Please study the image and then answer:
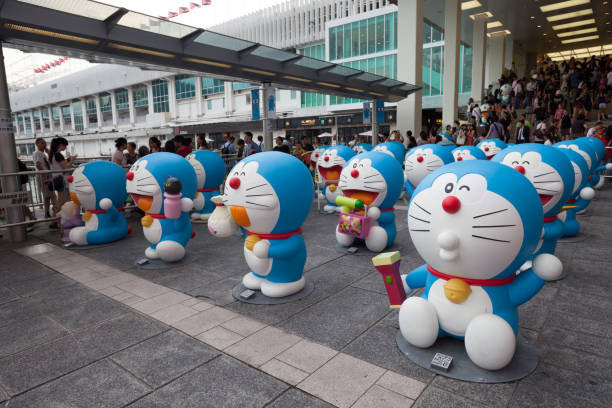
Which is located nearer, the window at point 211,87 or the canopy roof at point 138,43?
the canopy roof at point 138,43

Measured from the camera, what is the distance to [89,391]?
2.97 meters

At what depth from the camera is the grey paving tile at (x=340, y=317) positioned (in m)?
3.73

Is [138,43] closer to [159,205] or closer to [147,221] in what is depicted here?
[159,205]

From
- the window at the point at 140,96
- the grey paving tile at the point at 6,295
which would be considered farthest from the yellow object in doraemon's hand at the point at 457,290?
the window at the point at 140,96

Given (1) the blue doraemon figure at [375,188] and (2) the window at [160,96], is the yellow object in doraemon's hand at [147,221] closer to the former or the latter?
(1) the blue doraemon figure at [375,188]

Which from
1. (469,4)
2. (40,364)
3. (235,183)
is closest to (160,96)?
(469,4)

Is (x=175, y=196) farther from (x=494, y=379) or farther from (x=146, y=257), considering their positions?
(x=494, y=379)

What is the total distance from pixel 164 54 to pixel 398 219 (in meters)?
6.13

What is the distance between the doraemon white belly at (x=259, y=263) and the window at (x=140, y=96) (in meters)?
50.4

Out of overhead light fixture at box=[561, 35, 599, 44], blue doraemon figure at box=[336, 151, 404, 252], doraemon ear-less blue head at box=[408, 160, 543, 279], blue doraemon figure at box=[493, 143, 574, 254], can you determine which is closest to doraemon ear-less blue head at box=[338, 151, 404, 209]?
blue doraemon figure at box=[336, 151, 404, 252]

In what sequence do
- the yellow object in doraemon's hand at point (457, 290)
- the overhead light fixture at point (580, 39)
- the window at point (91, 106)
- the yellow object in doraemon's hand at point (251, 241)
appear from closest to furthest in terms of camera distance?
the yellow object in doraemon's hand at point (457, 290)
the yellow object in doraemon's hand at point (251, 241)
the overhead light fixture at point (580, 39)
the window at point (91, 106)

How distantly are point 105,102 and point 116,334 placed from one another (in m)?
58.0

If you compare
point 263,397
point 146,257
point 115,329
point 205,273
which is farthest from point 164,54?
point 263,397

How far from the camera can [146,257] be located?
6402mm
